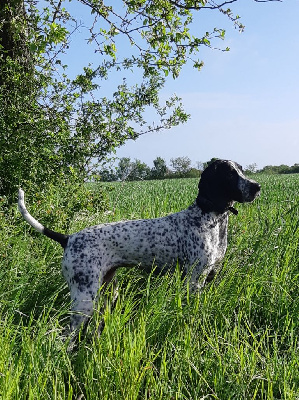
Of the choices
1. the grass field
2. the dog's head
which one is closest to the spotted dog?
the dog's head

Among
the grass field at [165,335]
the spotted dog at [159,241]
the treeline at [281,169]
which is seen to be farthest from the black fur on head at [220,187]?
the treeline at [281,169]

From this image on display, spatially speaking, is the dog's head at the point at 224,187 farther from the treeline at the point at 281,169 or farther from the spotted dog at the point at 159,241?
the treeline at the point at 281,169

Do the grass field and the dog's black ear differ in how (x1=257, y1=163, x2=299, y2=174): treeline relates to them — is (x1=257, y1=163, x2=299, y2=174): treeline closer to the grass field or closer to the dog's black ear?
the grass field

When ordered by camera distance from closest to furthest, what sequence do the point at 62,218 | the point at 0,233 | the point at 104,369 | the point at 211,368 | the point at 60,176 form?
1. the point at 104,369
2. the point at 211,368
3. the point at 0,233
4. the point at 62,218
5. the point at 60,176

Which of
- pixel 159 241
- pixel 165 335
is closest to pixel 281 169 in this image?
pixel 159 241

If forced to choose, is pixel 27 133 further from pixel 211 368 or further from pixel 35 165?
pixel 211 368

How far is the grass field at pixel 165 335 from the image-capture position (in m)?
2.45

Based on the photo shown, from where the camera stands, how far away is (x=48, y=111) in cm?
660

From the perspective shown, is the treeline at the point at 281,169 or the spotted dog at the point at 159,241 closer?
the spotted dog at the point at 159,241

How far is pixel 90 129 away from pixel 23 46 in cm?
173

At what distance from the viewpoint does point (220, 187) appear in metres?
3.90

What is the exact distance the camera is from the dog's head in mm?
3854

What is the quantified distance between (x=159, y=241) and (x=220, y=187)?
2.24 ft

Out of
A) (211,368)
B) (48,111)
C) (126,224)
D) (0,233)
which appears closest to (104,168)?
(48,111)
